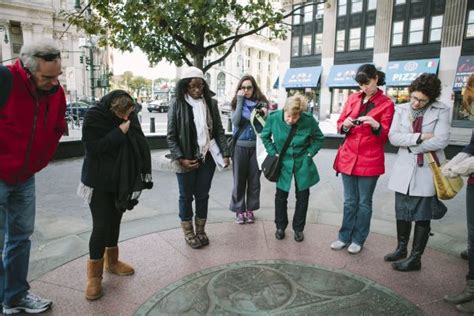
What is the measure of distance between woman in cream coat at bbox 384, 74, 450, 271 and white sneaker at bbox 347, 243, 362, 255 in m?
0.43

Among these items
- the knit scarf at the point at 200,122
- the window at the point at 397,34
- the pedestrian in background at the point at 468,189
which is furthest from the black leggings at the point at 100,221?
the window at the point at 397,34

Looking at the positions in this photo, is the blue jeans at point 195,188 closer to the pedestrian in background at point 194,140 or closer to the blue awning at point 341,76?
the pedestrian in background at point 194,140

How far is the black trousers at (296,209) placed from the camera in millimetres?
4098

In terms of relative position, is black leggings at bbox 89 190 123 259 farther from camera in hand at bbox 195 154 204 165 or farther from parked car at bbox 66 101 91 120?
parked car at bbox 66 101 91 120

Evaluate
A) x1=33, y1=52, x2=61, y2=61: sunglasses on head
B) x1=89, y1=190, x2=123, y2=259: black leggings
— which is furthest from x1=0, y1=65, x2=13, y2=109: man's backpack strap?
x1=89, y1=190, x2=123, y2=259: black leggings

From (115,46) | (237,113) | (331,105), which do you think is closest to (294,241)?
(237,113)

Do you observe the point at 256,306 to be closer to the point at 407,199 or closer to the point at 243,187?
the point at 407,199

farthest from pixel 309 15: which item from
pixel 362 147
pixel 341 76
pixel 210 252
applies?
pixel 210 252

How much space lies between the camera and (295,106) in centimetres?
388

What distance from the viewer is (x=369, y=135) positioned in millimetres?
3613

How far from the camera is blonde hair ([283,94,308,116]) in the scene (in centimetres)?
388

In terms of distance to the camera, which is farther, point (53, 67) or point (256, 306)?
point (256, 306)

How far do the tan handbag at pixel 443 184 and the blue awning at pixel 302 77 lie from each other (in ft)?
86.6

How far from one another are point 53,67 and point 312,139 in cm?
276
